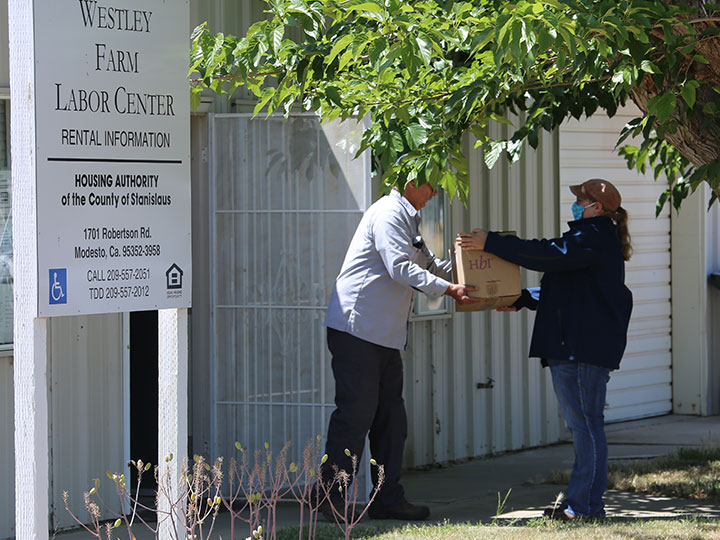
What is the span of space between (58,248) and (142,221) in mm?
388

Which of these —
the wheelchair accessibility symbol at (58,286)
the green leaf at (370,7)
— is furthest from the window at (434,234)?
the wheelchair accessibility symbol at (58,286)

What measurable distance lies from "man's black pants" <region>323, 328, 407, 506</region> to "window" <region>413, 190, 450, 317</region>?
2181 millimetres

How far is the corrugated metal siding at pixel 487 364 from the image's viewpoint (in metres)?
9.52

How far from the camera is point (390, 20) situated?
496 cm

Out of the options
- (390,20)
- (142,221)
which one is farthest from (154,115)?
(390,20)

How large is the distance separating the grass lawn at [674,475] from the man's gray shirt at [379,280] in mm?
2023

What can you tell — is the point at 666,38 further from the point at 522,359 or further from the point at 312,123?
the point at 522,359

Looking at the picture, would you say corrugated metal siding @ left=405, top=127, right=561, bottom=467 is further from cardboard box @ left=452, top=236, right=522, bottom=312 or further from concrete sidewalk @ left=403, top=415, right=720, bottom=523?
cardboard box @ left=452, top=236, right=522, bottom=312

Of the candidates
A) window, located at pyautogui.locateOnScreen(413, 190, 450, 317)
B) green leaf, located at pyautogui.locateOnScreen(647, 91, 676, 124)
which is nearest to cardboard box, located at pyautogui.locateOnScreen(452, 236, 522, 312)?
green leaf, located at pyautogui.locateOnScreen(647, 91, 676, 124)

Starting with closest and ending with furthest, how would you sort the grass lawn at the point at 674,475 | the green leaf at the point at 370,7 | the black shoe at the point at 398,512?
the green leaf at the point at 370,7
the black shoe at the point at 398,512
the grass lawn at the point at 674,475

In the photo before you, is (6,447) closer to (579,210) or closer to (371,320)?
(371,320)

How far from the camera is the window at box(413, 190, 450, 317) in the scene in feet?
30.7

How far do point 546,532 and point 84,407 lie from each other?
2830 millimetres

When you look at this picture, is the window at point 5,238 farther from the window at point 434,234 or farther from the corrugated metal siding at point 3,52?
the window at point 434,234
